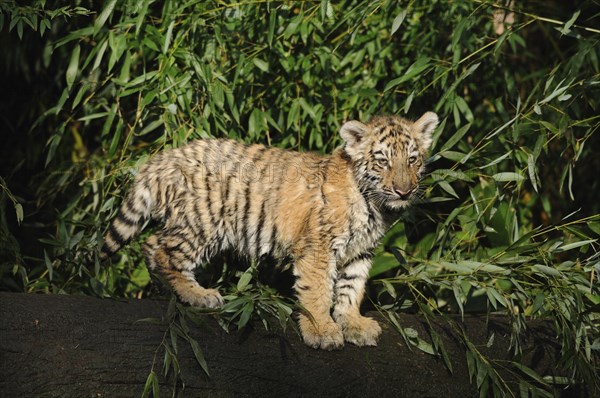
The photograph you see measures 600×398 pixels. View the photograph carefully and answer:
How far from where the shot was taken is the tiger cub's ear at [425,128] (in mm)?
4359

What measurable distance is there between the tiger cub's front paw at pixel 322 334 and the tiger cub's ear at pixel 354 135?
89 cm

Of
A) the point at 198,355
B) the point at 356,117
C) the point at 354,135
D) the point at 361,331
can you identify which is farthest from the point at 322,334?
the point at 356,117

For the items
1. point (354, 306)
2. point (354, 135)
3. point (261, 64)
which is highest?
point (261, 64)

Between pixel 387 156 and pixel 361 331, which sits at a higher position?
pixel 387 156

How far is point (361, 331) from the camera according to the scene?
12.8ft

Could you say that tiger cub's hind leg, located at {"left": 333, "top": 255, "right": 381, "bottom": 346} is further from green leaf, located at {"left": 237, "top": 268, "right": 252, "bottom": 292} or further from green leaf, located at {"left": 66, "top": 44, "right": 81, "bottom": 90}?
green leaf, located at {"left": 66, "top": 44, "right": 81, "bottom": 90}

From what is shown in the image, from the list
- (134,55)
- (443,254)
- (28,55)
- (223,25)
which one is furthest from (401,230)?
(28,55)

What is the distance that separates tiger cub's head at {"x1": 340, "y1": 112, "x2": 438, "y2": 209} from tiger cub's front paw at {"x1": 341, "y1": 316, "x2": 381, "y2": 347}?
577 millimetres

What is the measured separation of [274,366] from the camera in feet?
10.8

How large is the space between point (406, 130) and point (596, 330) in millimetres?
1332

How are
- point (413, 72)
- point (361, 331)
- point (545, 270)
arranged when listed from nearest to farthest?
1. point (361, 331)
2. point (545, 270)
3. point (413, 72)

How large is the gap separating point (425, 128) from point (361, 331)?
1145 mm

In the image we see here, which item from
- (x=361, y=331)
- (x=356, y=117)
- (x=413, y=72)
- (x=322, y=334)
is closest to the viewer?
(x=322, y=334)

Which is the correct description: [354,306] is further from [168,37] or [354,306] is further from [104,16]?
[104,16]
